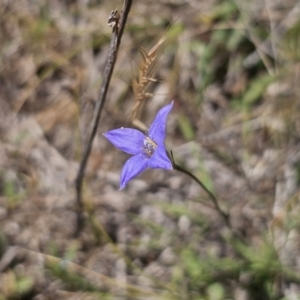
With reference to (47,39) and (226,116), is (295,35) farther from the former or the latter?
(47,39)

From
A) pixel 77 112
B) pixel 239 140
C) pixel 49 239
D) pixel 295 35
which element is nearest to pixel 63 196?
pixel 49 239

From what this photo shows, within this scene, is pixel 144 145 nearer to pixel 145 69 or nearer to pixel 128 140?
pixel 128 140

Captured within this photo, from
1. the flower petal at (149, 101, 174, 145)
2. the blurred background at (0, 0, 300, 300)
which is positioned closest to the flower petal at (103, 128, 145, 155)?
the flower petal at (149, 101, 174, 145)

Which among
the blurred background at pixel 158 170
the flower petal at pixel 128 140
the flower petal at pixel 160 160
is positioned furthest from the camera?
the blurred background at pixel 158 170

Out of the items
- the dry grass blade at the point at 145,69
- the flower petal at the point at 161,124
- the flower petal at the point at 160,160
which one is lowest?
the flower petal at the point at 160,160

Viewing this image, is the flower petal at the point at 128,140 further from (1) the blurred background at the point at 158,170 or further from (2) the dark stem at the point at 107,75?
(1) the blurred background at the point at 158,170

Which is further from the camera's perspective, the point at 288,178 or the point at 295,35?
the point at 295,35

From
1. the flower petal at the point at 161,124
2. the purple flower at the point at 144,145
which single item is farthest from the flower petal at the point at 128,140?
the flower petal at the point at 161,124
